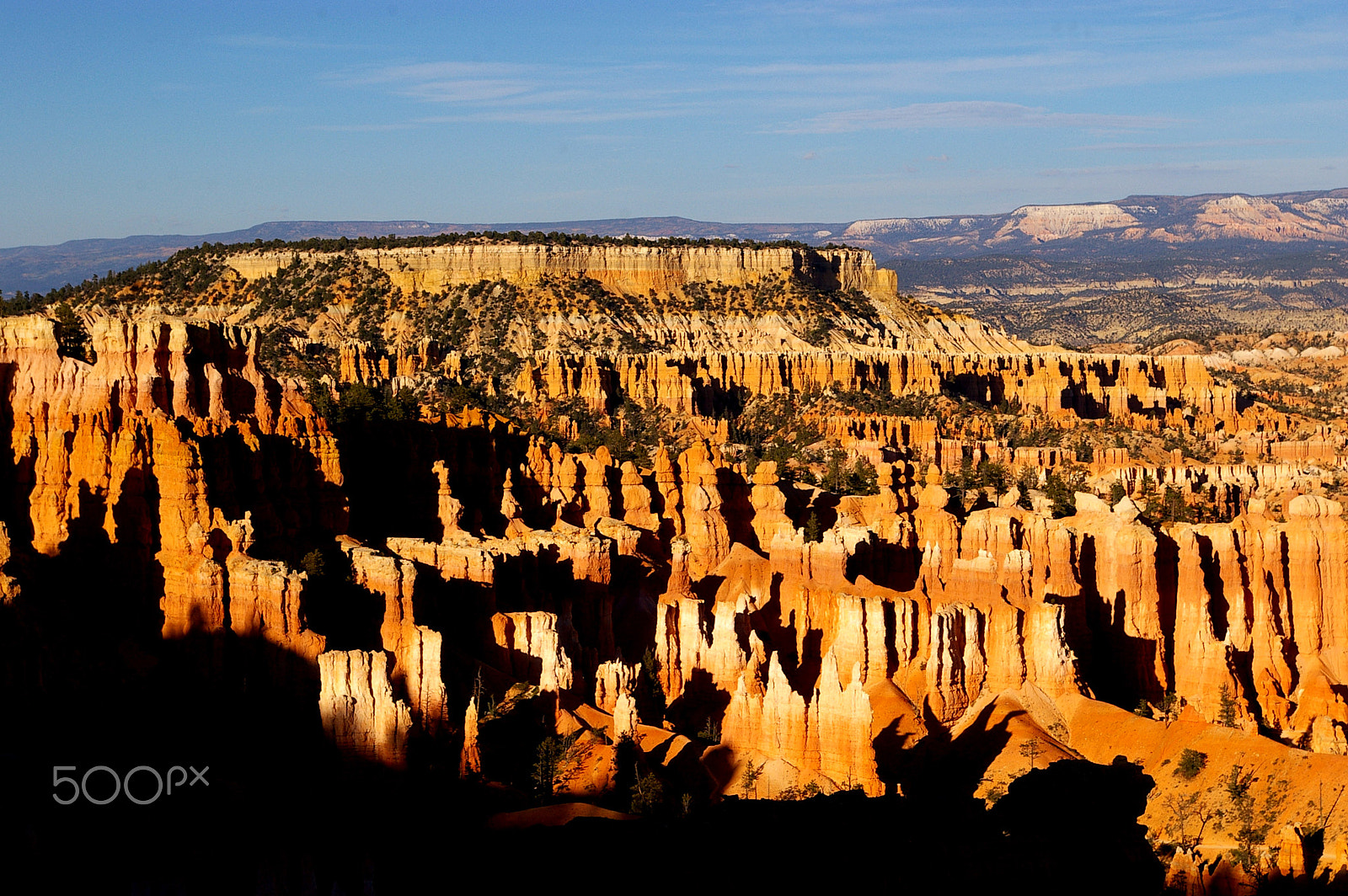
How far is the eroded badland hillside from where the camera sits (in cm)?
3091

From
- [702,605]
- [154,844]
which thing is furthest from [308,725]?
[702,605]

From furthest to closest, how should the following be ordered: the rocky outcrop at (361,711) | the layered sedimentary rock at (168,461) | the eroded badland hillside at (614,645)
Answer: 1. the layered sedimentary rock at (168,461)
2. the rocky outcrop at (361,711)
3. the eroded badland hillside at (614,645)

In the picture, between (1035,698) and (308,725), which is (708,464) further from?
(308,725)

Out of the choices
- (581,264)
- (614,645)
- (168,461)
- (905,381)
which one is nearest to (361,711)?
(168,461)

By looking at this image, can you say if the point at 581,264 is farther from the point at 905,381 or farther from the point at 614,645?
the point at 614,645

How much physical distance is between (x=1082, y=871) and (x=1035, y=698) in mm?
18111

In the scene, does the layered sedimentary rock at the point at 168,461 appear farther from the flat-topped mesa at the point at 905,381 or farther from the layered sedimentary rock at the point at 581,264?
the layered sedimentary rock at the point at 581,264

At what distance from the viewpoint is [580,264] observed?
14700 centimetres

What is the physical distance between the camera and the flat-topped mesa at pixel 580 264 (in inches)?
5591

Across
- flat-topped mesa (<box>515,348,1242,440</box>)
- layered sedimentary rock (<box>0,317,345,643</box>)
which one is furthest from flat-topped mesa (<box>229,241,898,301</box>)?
layered sedimentary rock (<box>0,317,345,643</box>)

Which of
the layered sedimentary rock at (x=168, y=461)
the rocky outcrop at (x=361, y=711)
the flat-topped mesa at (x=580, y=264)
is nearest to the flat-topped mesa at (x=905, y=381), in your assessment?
the flat-topped mesa at (x=580, y=264)

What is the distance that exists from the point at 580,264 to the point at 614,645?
3890 inches

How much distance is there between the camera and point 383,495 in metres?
55.4

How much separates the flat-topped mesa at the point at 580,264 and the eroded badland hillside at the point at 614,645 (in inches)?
2534
